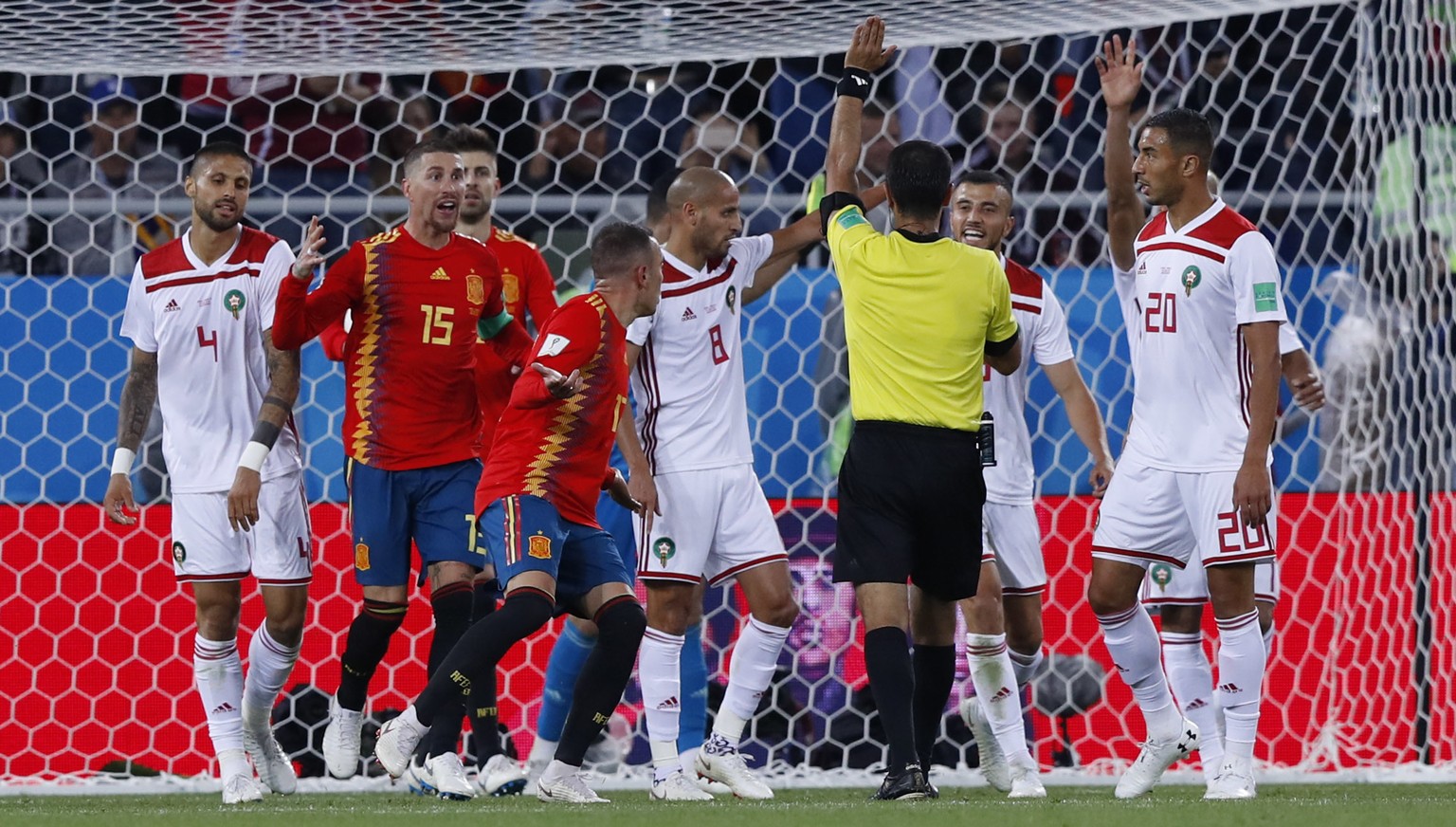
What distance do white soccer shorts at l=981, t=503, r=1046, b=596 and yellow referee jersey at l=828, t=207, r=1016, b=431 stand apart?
0.93 meters

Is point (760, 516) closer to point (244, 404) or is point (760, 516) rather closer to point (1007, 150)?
point (244, 404)

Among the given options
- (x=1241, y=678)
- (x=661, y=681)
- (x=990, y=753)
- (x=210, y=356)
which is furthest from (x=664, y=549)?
(x=1241, y=678)

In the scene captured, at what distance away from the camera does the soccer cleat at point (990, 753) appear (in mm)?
5566

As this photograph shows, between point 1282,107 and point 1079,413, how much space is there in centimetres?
338

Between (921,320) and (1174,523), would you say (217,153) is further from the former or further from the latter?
(1174,523)

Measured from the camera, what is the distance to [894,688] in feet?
15.2

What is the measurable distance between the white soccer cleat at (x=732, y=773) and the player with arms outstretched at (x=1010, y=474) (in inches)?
27.9

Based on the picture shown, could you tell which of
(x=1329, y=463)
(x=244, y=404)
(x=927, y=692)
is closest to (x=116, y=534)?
(x=244, y=404)

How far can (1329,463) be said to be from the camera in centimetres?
671

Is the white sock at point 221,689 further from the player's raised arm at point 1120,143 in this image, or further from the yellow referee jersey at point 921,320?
the player's raised arm at point 1120,143

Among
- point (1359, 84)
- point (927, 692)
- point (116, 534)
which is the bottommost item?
point (927, 692)

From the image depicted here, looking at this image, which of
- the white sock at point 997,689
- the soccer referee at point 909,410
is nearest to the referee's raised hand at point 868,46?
the soccer referee at point 909,410

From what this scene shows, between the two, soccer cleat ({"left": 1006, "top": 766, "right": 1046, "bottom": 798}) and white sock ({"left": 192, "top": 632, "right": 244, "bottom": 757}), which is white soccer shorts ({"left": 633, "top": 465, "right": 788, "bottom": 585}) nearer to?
soccer cleat ({"left": 1006, "top": 766, "right": 1046, "bottom": 798})

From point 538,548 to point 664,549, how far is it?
2.81 feet
